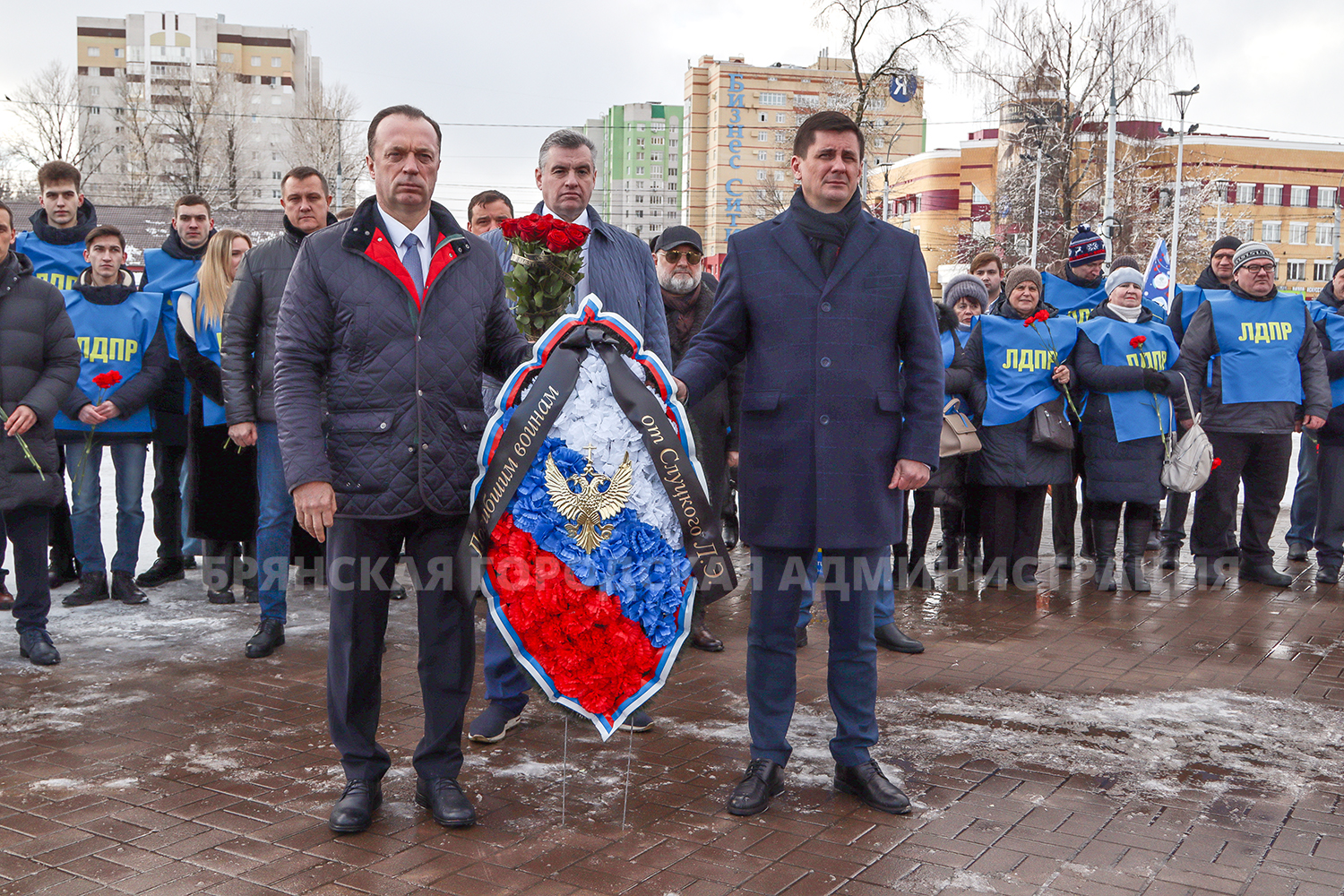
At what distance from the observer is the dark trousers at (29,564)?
19.1 ft

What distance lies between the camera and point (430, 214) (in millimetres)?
4016

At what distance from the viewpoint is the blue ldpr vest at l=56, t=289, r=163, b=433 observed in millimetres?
7117

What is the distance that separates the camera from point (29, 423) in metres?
5.76

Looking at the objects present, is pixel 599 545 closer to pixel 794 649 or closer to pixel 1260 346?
pixel 794 649

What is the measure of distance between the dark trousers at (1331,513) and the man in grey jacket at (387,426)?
6.80 meters

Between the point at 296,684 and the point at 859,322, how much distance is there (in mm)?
3166

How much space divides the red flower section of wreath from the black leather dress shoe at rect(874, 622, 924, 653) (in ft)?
9.00

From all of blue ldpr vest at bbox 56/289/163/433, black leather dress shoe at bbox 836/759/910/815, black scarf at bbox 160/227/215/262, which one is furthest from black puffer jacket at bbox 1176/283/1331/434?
blue ldpr vest at bbox 56/289/163/433

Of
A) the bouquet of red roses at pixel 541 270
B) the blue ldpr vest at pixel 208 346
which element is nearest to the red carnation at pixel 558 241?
the bouquet of red roses at pixel 541 270

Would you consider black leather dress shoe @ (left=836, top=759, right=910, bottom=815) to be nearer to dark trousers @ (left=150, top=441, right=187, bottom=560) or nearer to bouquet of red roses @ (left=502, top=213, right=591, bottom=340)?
bouquet of red roses @ (left=502, top=213, right=591, bottom=340)

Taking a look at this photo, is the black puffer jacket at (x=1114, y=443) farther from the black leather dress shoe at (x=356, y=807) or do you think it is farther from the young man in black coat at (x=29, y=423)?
the young man in black coat at (x=29, y=423)

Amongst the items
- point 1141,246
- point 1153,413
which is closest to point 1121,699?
point 1153,413

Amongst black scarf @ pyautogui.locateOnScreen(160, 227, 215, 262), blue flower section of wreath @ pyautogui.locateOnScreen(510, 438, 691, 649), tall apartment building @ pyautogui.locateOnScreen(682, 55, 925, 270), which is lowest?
blue flower section of wreath @ pyautogui.locateOnScreen(510, 438, 691, 649)

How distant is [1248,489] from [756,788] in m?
5.79
